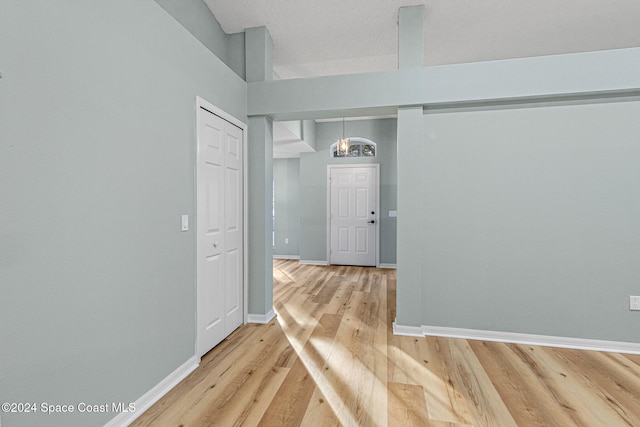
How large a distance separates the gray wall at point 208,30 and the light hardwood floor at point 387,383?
2.90 m

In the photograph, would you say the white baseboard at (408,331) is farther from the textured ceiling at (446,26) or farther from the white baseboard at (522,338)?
the textured ceiling at (446,26)

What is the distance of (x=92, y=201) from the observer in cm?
147

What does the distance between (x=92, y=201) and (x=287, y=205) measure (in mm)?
5496

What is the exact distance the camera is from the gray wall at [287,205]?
6887 mm

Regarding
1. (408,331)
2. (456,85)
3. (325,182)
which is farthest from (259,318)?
(325,182)

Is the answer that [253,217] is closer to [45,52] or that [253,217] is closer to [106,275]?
[106,275]

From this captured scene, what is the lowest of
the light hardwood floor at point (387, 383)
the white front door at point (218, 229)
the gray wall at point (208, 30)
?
the light hardwood floor at point (387, 383)

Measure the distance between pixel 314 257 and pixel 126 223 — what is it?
4841mm

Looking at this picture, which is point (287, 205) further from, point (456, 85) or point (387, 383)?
point (387, 383)

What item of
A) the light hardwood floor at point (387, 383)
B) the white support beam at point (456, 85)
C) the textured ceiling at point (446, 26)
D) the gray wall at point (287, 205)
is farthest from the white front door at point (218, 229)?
the gray wall at point (287, 205)

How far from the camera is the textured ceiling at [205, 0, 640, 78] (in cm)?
282

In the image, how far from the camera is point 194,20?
2783mm

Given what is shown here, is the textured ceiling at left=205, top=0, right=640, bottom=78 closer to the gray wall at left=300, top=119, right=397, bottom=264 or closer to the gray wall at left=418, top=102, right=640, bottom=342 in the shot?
the gray wall at left=418, top=102, right=640, bottom=342

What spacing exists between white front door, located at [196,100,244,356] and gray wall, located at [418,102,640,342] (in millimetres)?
1811
